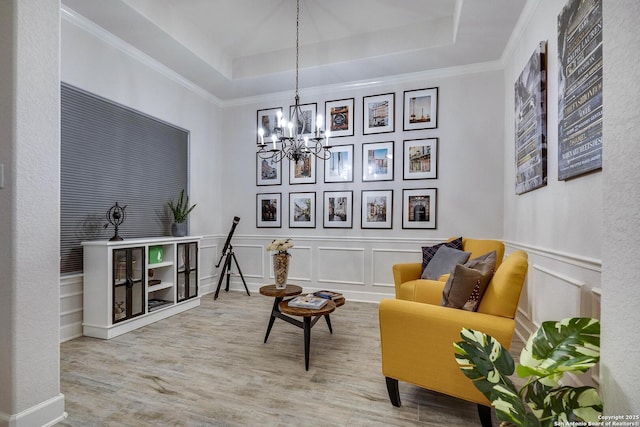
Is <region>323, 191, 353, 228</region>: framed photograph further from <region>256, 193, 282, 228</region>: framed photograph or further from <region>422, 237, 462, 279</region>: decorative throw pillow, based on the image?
<region>422, 237, 462, 279</region>: decorative throw pillow

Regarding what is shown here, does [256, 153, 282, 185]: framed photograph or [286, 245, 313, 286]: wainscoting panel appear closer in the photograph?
[286, 245, 313, 286]: wainscoting panel

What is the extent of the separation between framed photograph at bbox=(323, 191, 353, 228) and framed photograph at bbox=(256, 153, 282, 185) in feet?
2.82

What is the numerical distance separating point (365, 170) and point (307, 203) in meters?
1.02

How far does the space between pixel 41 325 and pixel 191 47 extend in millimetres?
3370

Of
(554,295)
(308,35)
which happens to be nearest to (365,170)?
(308,35)

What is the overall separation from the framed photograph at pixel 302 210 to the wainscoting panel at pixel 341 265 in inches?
18.3

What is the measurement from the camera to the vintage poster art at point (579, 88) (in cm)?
174

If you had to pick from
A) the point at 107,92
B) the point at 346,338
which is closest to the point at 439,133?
the point at 346,338

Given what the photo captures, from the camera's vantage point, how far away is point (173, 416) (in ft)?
6.23


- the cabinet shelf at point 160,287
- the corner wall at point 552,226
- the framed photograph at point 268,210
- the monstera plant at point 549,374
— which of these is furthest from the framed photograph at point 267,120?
the monstera plant at point 549,374

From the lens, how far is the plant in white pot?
419cm

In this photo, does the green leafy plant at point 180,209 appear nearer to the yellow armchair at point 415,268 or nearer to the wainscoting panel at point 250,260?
the wainscoting panel at point 250,260

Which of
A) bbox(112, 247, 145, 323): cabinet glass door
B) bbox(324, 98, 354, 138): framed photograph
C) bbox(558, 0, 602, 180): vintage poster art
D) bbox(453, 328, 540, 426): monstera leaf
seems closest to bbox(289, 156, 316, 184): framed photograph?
bbox(324, 98, 354, 138): framed photograph

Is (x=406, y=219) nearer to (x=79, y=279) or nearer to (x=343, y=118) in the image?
(x=343, y=118)
